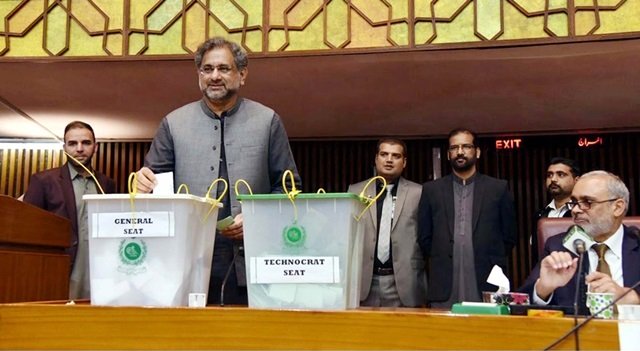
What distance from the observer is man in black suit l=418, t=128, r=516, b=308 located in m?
3.09

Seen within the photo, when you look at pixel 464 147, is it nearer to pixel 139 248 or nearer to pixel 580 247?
pixel 580 247

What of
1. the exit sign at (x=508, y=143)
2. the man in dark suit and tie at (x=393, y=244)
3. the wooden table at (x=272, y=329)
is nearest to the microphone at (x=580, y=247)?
the wooden table at (x=272, y=329)

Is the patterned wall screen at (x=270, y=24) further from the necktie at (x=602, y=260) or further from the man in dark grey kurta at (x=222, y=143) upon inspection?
the man in dark grey kurta at (x=222, y=143)

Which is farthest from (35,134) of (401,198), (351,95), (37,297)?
(37,297)

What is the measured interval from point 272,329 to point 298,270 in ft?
0.42

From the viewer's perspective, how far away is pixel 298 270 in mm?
1149

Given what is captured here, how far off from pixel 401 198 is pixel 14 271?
202cm

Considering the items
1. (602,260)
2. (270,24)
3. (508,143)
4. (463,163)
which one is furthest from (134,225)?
(508,143)

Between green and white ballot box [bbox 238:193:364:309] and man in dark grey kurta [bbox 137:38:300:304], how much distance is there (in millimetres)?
442

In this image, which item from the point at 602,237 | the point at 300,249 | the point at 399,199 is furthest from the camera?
the point at 399,199

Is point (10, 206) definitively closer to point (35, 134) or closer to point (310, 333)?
point (310, 333)

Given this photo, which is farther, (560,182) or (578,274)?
(560,182)

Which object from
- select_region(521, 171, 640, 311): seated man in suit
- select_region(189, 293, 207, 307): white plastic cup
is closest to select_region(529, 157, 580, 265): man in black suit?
select_region(521, 171, 640, 311): seated man in suit

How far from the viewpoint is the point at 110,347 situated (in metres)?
1.09
